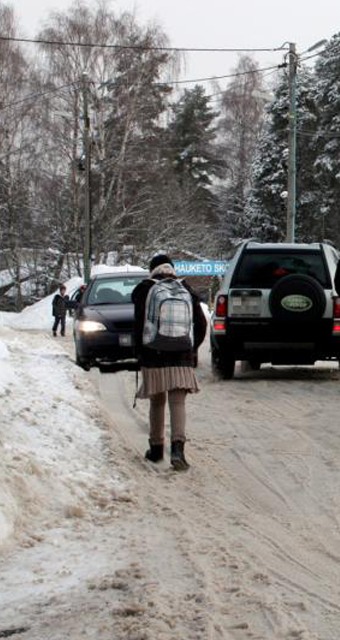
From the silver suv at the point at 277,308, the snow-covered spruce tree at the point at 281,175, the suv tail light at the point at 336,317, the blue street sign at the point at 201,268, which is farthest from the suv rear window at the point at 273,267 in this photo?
the snow-covered spruce tree at the point at 281,175

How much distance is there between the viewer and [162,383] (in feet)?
20.4

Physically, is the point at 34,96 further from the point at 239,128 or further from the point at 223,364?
the point at 223,364

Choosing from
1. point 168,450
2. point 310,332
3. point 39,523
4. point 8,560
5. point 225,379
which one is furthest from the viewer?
point 225,379

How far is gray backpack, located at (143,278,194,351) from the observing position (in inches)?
245

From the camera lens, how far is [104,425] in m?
7.02

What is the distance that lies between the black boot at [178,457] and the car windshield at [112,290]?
6678mm

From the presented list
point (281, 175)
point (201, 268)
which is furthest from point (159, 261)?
point (281, 175)

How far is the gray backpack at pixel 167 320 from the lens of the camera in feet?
20.4

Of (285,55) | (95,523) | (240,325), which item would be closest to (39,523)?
(95,523)

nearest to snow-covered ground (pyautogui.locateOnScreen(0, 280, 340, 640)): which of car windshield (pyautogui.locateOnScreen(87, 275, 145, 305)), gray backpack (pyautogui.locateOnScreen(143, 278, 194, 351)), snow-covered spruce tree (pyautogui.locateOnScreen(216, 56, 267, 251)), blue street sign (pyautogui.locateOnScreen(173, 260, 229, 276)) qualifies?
gray backpack (pyautogui.locateOnScreen(143, 278, 194, 351))

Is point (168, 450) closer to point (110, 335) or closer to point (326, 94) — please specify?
point (110, 335)

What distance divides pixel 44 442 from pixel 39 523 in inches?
52.7

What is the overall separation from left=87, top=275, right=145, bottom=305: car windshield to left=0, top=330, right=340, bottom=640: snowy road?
5.45 m

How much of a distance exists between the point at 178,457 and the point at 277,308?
4.62 m
